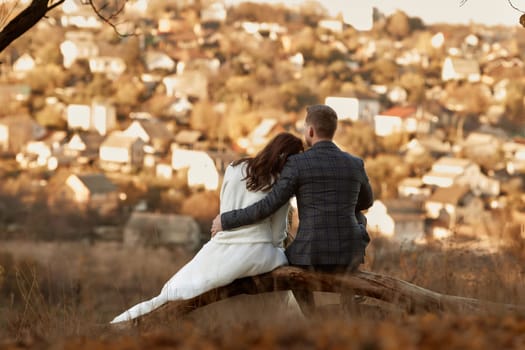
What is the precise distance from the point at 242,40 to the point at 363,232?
65024 millimetres

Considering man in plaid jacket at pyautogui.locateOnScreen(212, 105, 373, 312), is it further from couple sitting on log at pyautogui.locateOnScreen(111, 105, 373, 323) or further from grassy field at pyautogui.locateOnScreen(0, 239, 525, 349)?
grassy field at pyautogui.locateOnScreen(0, 239, 525, 349)

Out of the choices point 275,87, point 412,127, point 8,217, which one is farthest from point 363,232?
point 275,87

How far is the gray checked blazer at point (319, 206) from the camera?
4.33m

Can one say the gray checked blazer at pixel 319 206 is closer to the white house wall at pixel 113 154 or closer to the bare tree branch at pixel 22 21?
the bare tree branch at pixel 22 21

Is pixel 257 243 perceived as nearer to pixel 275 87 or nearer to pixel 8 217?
pixel 8 217

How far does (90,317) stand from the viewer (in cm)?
439

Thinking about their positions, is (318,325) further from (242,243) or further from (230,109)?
(230,109)

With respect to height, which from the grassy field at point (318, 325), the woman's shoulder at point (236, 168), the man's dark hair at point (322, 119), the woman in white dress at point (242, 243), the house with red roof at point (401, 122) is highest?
the house with red roof at point (401, 122)

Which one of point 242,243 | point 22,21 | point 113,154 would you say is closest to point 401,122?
point 113,154

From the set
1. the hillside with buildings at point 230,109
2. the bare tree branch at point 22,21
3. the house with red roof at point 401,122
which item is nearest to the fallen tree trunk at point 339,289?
the bare tree branch at point 22,21

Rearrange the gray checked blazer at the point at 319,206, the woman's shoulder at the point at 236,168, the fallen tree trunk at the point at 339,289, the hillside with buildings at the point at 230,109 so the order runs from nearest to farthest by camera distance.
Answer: the fallen tree trunk at the point at 339,289
the gray checked blazer at the point at 319,206
the woman's shoulder at the point at 236,168
the hillside with buildings at the point at 230,109

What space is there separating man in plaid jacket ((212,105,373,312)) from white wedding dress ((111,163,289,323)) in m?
0.08

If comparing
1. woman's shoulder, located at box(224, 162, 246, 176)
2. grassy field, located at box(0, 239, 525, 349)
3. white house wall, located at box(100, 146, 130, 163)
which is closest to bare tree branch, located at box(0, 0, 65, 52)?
grassy field, located at box(0, 239, 525, 349)

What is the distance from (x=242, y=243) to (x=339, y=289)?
495 mm
